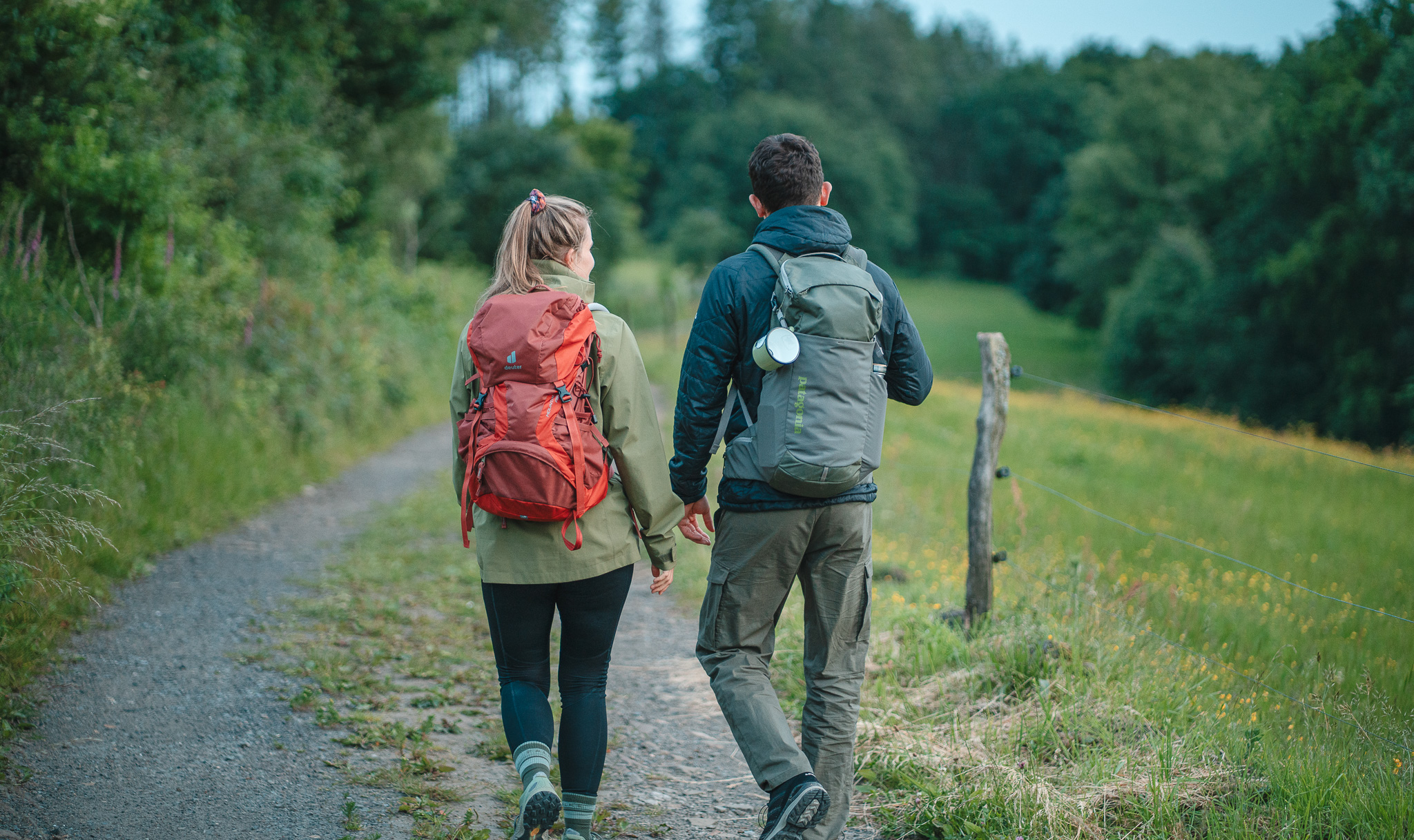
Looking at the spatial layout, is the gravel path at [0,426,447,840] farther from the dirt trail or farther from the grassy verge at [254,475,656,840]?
the grassy verge at [254,475,656,840]

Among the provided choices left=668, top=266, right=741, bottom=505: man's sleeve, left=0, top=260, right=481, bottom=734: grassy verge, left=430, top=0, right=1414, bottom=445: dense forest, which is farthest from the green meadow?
left=430, top=0, right=1414, bottom=445: dense forest

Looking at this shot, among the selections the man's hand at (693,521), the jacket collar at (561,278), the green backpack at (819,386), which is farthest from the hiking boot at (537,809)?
the jacket collar at (561,278)

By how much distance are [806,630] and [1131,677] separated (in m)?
1.77

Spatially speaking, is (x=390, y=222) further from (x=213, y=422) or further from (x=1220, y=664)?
(x=1220, y=664)

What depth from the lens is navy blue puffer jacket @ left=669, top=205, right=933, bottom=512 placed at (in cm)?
283

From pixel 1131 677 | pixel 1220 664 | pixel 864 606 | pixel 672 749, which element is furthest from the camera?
pixel 1220 664

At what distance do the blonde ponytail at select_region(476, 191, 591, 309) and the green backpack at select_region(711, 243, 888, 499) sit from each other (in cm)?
67

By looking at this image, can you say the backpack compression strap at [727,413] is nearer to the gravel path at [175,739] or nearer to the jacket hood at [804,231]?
the jacket hood at [804,231]

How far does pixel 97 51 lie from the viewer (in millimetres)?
7293

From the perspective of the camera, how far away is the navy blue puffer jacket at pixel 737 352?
2834 millimetres

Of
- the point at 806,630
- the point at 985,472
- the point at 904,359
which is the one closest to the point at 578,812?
the point at 806,630

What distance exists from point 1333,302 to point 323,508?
25183 mm

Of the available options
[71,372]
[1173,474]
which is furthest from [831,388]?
[1173,474]

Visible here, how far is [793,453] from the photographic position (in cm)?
270
